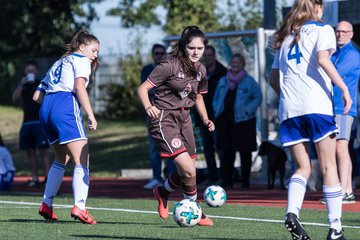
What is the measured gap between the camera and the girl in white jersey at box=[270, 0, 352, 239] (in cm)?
800

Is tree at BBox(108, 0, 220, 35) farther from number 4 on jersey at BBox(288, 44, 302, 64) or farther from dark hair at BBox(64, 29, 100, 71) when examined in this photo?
number 4 on jersey at BBox(288, 44, 302, 64)

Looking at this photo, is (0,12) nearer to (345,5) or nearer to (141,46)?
(141,46)

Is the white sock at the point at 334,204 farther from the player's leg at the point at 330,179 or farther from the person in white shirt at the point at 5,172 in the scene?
the person in white shirt at the point at 5,172

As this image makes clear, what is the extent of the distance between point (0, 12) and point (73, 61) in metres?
A: 24.8

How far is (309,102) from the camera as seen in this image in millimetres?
8031

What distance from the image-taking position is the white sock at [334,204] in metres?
7.96

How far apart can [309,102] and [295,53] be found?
0.41 metres

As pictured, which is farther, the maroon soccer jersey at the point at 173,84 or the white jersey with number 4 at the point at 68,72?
the white jersey with number 4 at the point at 68,72

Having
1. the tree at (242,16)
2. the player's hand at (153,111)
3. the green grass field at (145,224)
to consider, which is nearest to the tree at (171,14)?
the tree at (242,16)

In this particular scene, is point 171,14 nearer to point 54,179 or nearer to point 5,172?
point 5,172

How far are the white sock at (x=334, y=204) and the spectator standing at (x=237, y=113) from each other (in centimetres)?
831

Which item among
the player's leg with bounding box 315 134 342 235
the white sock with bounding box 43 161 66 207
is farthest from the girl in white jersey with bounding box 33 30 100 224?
the player's leg with bounding box 315 134 342 235

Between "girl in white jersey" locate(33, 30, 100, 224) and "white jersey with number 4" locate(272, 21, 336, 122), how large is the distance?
252cm

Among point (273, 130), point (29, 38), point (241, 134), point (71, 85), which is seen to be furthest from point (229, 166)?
point (29, 38)
